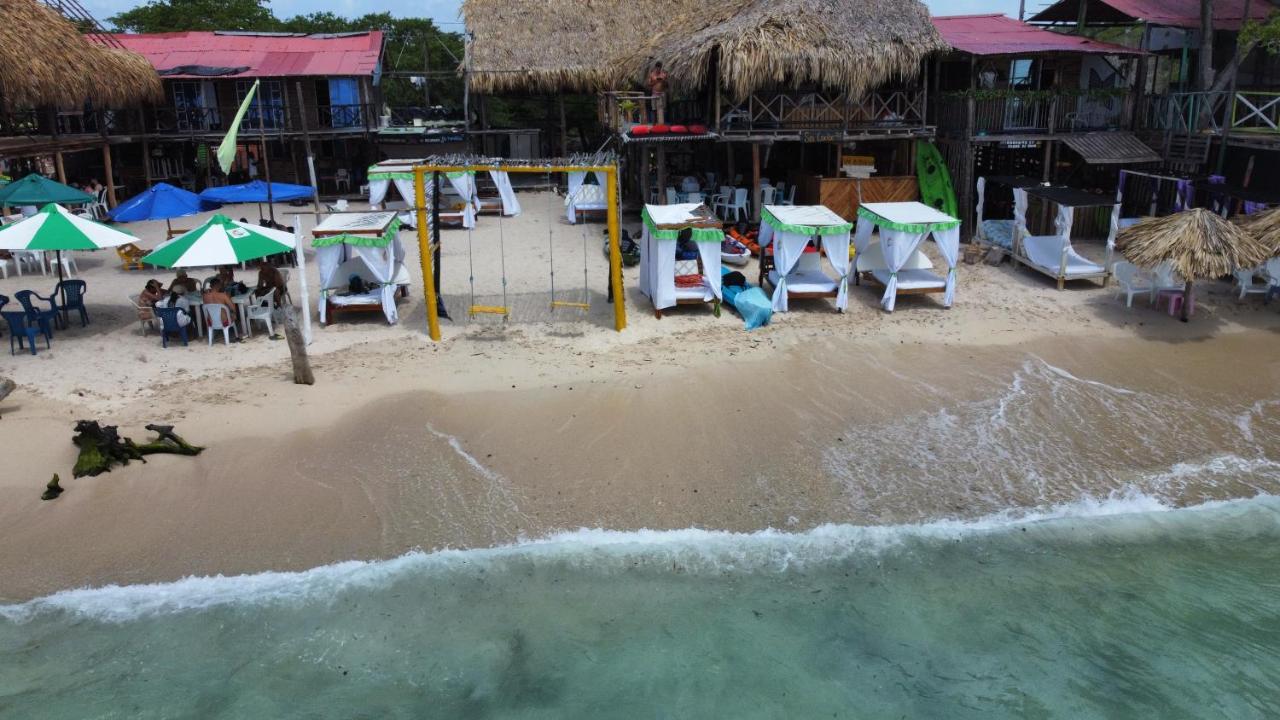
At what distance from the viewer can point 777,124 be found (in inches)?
680

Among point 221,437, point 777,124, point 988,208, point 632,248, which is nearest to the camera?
point 221,437

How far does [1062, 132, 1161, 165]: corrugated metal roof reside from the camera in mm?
16822

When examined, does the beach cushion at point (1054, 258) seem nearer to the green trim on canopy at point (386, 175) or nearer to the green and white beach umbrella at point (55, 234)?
the green trim on canopy at point (386, 175)

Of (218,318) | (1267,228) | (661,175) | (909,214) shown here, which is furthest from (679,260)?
(1267,228)

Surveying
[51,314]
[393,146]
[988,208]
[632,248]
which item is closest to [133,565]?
[51,314]

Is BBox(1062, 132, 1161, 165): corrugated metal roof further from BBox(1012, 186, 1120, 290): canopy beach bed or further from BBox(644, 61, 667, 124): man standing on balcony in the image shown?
BBox(644, 61, 667, 124): man standing on balcony

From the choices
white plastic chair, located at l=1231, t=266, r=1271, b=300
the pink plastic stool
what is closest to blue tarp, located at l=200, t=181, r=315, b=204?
the pink plastic stool

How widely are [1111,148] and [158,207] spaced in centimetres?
1695

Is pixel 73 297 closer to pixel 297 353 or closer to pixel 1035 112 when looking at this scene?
pixel 297 353

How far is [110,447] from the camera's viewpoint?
8875mm

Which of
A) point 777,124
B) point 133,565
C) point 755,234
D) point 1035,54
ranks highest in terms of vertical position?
point 1035,54

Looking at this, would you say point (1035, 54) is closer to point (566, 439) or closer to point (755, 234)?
point (755, 234)

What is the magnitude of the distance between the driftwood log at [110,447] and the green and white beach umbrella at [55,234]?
11.2ft

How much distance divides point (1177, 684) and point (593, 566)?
4.72 m
